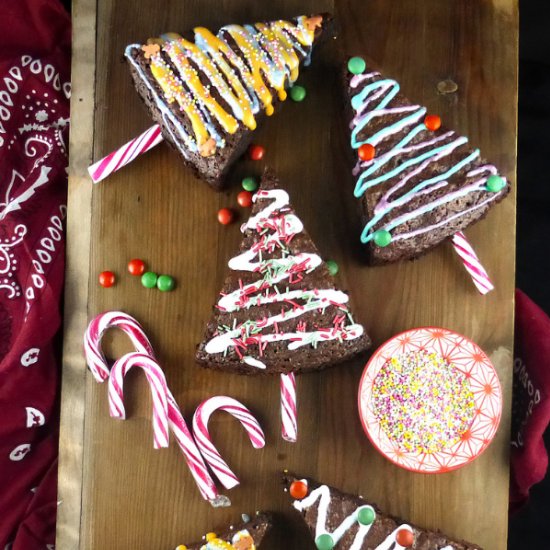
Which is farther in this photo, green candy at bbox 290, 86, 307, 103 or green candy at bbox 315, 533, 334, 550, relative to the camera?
green candy at bbox 290, 86, 307, 103

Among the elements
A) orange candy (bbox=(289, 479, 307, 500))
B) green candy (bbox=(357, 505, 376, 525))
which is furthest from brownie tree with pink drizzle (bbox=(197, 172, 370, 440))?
green candy (bbox=(357, 505, 376, 525))

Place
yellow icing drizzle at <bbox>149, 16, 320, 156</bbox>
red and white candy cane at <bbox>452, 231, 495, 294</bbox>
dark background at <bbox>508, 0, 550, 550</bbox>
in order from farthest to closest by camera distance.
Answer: dark background at <bbox>508, 0, 550, 550</bbox> → red and white candy cane at <bbox>452, 231, 495, 294</bbox> → yellow icing drizzle at <bbox>149, 16, 320, 156</bbox>

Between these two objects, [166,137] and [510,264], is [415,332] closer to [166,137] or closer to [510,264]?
[510,264]

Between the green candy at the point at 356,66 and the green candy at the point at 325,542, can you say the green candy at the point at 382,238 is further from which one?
the green candy at the point at 325,542

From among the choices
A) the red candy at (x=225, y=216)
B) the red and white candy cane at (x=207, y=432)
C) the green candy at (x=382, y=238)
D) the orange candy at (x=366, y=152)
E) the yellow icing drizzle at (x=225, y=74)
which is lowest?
the red and white candy cane at (x=207, y=432)

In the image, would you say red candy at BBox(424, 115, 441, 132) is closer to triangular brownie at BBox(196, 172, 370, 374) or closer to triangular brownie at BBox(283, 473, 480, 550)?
triangular brownie at BBox(196, 172, 370, 374)

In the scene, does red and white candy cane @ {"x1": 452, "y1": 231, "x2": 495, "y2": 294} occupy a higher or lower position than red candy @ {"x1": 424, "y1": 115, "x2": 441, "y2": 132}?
lower

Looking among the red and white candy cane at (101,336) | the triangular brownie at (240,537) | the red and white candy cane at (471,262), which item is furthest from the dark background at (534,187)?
the red and white candy cane at (101,336)
